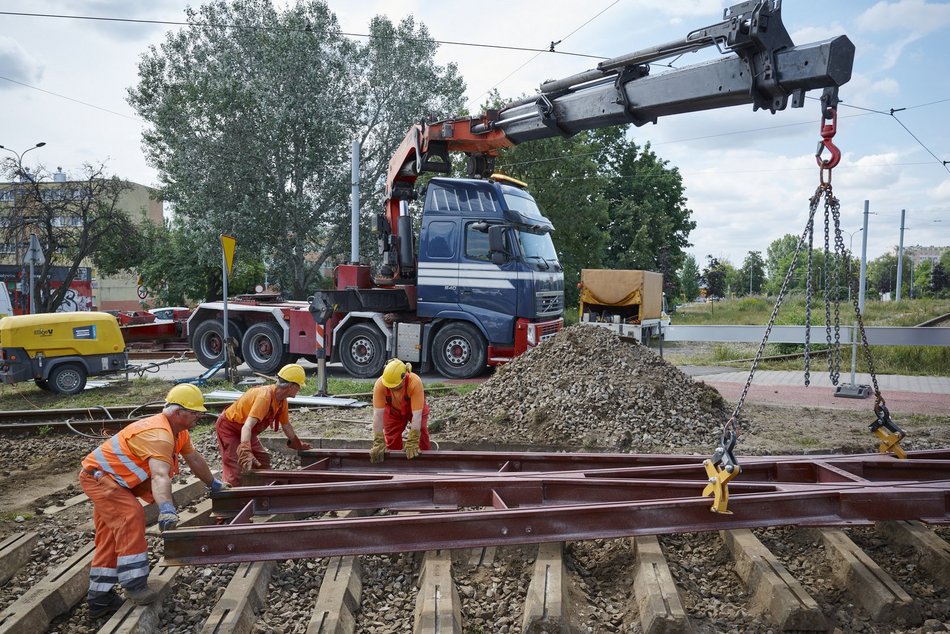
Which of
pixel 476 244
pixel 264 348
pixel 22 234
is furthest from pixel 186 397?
pixel 22 234

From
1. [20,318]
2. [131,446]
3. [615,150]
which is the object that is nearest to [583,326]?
[131,446]

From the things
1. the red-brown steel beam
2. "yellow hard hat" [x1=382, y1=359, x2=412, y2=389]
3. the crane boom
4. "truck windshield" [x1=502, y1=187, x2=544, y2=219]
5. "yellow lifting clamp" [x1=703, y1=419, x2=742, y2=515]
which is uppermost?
the crane boom

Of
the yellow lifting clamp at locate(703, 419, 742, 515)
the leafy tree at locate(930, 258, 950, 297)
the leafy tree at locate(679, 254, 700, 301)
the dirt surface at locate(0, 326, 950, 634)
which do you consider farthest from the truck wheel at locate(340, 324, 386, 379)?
the leafy tree at locate(930, 258, 950, 297)

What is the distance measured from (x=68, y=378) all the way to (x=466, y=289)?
292 inches

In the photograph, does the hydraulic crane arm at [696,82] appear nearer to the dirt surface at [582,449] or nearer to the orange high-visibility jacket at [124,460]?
the dirt surface at [582,449]

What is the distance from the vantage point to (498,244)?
38.0ft

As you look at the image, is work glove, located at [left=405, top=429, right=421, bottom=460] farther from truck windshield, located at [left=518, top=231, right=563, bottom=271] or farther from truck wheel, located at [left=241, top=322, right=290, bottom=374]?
truck wheel, located at [left=241, top=322, right=290, bottom=374]

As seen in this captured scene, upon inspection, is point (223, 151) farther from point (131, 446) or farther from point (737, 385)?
point (131, 446)

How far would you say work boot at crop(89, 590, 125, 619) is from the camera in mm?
3988

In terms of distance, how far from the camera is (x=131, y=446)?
4.11m

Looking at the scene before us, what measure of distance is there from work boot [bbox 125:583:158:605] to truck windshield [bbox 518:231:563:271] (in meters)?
8.79

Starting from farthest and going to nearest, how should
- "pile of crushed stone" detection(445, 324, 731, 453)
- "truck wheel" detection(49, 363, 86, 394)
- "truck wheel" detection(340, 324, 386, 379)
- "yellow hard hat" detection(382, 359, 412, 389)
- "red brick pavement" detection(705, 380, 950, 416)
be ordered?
1. "truck wheel" detection(340, 324, 386, 379)
2. "truck wheel" detection(49, 363, 86, 394)
3. "red brick pavement" detection(705, 380, 950, 416)
4. "pile of crushed stone" detection(445, 324, 731, 453)
5. "yellow hard hat" detection(382, 359, 412, 389)

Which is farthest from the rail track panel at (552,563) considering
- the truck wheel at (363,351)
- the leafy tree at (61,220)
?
the leafy tree at (61,220)

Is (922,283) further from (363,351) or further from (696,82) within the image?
(696,82)
